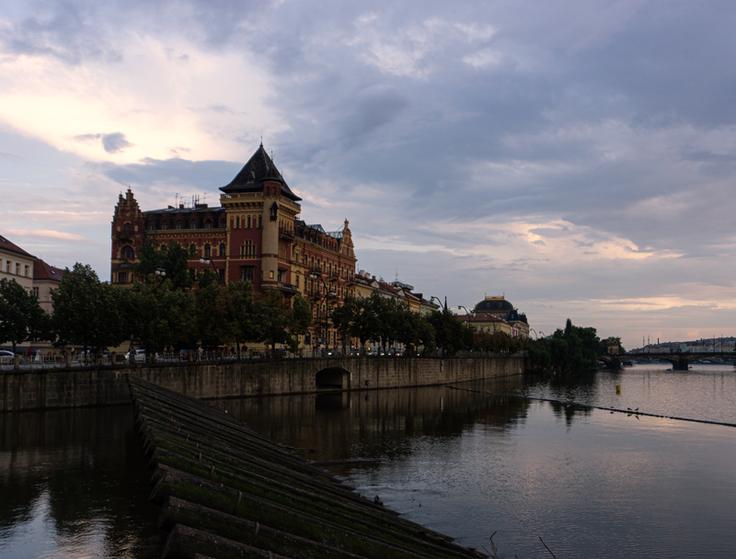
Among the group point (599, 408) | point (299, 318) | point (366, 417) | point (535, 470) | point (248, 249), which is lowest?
point (599, 408)

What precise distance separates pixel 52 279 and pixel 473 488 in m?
113

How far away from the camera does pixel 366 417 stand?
3219 inches

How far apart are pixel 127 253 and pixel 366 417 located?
63.8 meters

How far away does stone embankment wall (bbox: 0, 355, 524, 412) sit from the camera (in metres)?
70.9

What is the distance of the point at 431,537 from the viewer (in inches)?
1158

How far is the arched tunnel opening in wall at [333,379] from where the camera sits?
115750 millimetres

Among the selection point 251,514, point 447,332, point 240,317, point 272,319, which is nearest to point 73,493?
point 251,514

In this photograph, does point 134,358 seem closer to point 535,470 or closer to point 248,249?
point 248,249

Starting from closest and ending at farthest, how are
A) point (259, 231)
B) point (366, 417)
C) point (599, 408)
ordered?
point (366, 417) < point (599, 408) < point (259, 231)

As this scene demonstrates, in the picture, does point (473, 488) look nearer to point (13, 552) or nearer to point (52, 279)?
point (13, 552)

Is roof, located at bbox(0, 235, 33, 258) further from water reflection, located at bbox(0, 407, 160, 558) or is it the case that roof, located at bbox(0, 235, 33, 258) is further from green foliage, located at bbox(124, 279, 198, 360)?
water reflection, located at bbox(0, 407, 160, 558)

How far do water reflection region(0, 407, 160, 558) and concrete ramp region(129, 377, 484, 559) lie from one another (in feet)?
12.6

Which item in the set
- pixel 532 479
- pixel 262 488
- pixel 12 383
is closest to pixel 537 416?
pixel 532 479

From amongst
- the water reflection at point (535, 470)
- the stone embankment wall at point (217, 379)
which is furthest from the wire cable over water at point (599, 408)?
the stone embankment wall at point (217, 379)
